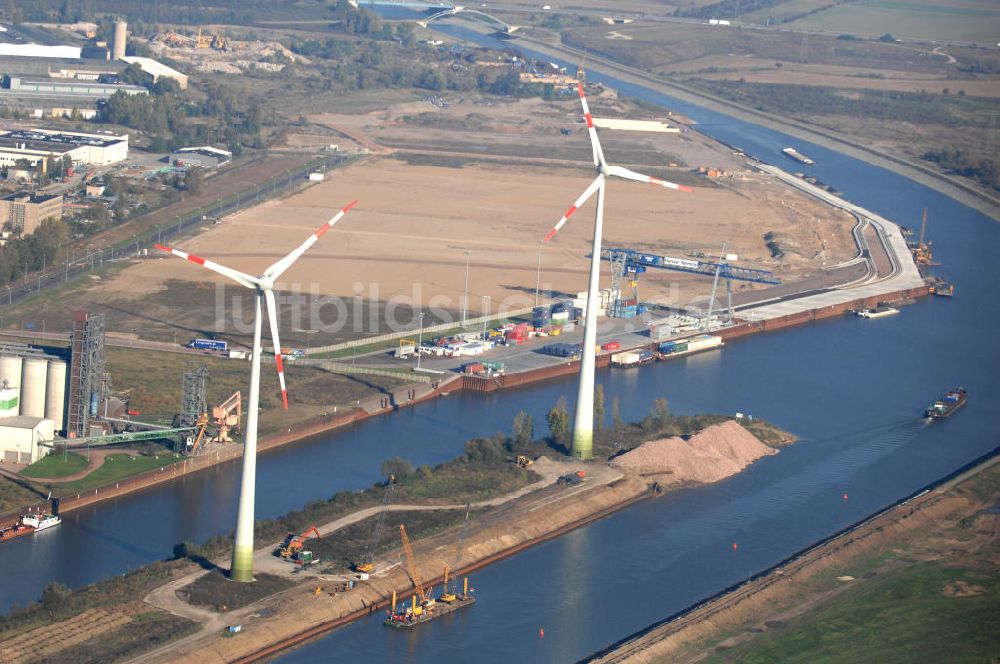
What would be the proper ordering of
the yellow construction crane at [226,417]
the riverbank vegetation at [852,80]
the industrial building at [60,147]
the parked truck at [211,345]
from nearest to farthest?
the yellow construction crane at [226,417] → the parked truck at [211,345] → the industrial building at [60,147] → the riverbank vegetation at [852,80]

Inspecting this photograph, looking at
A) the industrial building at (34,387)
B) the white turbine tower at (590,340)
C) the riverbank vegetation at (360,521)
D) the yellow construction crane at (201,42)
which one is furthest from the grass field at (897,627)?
the yellow construction crane at (201,42)

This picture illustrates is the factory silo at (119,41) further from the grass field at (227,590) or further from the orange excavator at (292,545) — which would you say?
the grass field at (227,590)

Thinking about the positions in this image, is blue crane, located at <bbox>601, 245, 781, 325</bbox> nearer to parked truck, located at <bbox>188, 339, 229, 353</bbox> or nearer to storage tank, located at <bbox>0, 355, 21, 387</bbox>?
parked truck, located at <bbox>188, 339, 229, 353</bbox>

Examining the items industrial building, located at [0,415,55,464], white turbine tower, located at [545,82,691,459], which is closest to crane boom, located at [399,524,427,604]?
white turbine tower, located at [545,82,691,459]

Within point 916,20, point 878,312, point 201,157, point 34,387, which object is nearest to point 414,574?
point 34,387

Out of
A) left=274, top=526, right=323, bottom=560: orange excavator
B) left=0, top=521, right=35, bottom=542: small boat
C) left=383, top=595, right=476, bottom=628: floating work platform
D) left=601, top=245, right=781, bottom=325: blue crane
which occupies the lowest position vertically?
left=0, top=521, right=35, bottom=542: small boat

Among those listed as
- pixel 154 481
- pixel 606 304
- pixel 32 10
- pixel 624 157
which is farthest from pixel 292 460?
pixel 32 10
